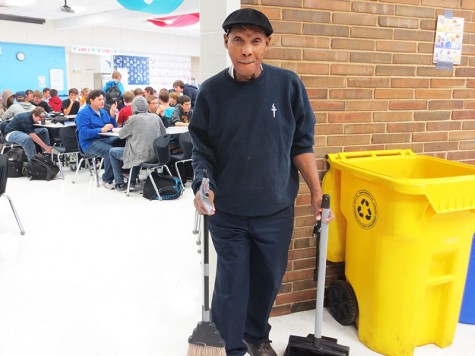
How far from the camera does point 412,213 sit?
1.91 metres

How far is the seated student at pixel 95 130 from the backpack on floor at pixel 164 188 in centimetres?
82

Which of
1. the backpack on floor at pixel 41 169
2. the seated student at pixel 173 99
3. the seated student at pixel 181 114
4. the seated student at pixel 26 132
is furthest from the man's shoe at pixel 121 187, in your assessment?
the seated student at pixel 173 99

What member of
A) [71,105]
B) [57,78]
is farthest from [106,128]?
[57,78]

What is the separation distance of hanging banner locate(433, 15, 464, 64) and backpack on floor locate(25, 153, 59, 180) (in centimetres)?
535

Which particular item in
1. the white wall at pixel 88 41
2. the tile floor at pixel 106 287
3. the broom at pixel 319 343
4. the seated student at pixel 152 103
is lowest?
the tile floor at pixel 106 287

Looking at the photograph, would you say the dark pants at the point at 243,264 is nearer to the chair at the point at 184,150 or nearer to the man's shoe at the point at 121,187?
the chair at the point at 184,150

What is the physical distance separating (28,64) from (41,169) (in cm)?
655

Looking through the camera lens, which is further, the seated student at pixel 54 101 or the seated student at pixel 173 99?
the seated student at pixel 54 101

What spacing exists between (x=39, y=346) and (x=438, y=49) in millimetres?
2722

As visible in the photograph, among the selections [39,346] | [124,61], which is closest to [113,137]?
[39,346]

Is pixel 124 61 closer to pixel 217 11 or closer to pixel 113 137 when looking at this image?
pixel 113 137

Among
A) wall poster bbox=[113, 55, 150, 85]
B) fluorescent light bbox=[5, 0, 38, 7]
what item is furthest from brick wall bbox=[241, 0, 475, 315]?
wall poster bbox=[113, 55, 150, 85]

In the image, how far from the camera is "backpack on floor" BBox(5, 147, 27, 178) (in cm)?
651

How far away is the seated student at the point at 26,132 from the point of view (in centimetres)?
645
